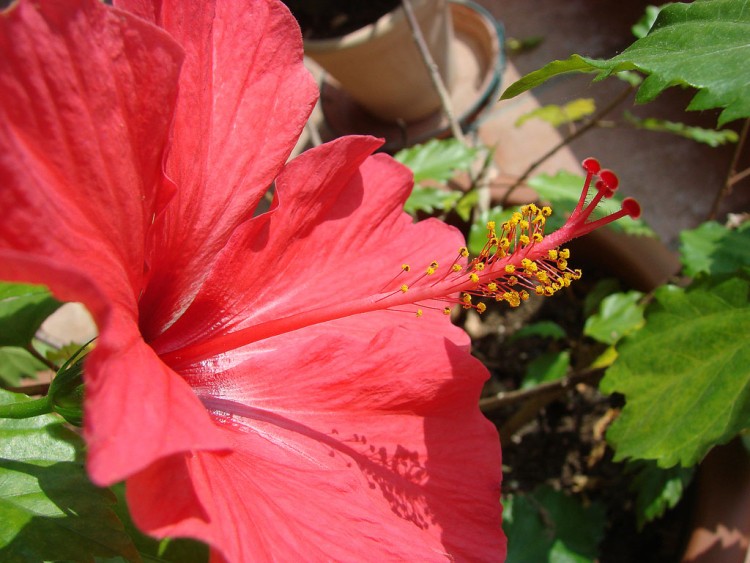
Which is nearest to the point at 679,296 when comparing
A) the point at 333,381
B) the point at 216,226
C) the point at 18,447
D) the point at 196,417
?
the point at 333,381

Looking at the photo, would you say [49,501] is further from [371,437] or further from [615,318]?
[615,318]

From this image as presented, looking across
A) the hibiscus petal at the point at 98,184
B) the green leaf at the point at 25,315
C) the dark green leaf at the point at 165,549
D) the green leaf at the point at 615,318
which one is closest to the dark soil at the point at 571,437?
the green leaf at the point at 615,318

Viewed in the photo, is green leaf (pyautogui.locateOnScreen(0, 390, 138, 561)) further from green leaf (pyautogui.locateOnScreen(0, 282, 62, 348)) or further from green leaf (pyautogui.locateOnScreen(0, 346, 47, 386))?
green leaf (pyautogui.locateOnScreen(0, 346, 47, 386))

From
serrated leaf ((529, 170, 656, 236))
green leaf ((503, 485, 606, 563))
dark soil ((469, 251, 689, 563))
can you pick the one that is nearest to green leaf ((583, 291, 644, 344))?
dark soil ((469, 251, 689, 563))

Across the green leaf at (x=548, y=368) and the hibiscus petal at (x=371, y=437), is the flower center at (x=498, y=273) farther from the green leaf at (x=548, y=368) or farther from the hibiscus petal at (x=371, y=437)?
the green leaf at (x=548, y=368)

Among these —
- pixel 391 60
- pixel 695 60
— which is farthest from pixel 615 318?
pixel 391 60

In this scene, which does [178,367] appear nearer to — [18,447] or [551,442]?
[18,447]
